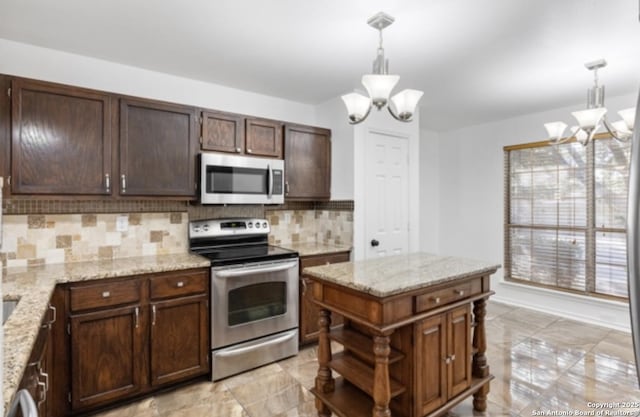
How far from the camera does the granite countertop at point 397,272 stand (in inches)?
68.9

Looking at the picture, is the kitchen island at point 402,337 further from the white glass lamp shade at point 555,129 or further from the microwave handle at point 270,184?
the white glass lamp shade at point 555,129

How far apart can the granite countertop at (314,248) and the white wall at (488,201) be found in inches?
95.5

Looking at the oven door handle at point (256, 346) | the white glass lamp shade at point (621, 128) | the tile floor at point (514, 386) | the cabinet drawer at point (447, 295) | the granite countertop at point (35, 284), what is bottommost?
the tile floor at point (514, 386)

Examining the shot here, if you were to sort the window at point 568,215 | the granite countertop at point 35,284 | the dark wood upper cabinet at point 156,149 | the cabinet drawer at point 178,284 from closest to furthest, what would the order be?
1. the granite countertop at point 35,284
2. the cabinet drawer at point 178,284
3. the dark wood upper cabinet at point 156,149
4. the window at point 568,215

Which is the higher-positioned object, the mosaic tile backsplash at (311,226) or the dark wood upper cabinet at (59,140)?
the dark wood upper cabinet at (59,140)

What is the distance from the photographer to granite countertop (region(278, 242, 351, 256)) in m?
3.20

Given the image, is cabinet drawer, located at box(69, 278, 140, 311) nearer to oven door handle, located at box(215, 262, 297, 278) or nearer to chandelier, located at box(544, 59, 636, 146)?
oven door handle, located at box(215, 262, 297, 278)

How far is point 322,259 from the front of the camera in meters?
3.25

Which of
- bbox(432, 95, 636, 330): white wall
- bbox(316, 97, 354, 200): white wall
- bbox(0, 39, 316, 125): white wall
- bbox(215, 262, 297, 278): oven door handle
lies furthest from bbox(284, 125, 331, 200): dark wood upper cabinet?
bbox(432, 95, 636, 330): white wall

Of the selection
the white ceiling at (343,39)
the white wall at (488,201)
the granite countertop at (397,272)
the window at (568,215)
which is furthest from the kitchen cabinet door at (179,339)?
the window at (568,215)

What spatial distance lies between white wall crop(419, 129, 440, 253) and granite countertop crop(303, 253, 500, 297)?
9.57ft

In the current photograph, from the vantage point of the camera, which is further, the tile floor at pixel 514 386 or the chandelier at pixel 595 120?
the chandelier at pixel 595 120

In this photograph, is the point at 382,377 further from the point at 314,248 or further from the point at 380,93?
the point at 314,248

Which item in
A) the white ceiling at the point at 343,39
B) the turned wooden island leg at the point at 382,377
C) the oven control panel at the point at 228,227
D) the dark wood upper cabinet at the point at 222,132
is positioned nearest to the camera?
the turned wooden island leg at the point at 382,377
